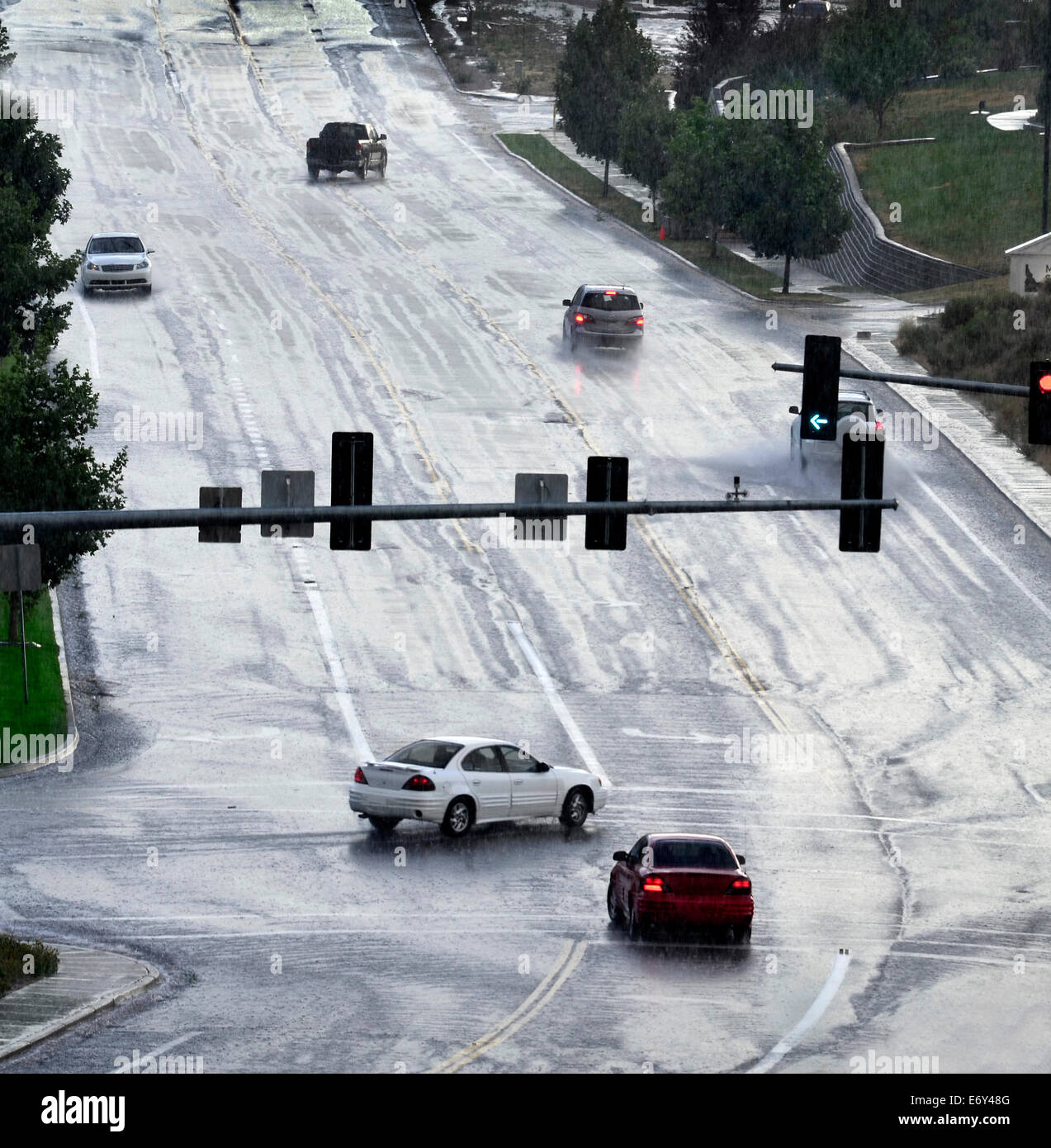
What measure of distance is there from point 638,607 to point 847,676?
4.99 metres

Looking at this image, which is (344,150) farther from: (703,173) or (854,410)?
(854,410)

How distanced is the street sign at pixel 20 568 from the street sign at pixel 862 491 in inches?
705

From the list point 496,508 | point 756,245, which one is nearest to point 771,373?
point 756,245

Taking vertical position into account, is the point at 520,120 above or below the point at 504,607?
above

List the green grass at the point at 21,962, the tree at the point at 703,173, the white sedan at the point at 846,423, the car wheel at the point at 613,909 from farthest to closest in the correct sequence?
the tree at the point at 703,173 → the white sedan at the point at 846,423 → the car wheel at the point at 613,909 → the green grass at the point at 21,962

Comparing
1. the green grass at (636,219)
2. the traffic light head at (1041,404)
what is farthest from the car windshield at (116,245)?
the traffic light head at (1041,404)

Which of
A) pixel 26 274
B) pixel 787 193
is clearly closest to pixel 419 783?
pixel 26 274

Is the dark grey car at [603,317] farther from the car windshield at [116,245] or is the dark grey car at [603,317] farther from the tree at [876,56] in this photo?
the tree at [876,56]

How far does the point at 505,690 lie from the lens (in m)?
39.2

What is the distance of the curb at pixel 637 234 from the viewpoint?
6975 cm

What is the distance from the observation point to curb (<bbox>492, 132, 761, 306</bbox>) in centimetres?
→ 6975

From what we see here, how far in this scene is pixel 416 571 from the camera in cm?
4538

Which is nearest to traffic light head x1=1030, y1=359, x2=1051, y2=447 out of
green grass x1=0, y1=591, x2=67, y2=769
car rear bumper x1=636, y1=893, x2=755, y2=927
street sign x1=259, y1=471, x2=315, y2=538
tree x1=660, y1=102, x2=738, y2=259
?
street sign x1=259, y1=471, x2=315, y2=538

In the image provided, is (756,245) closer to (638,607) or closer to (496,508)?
(638,607)
